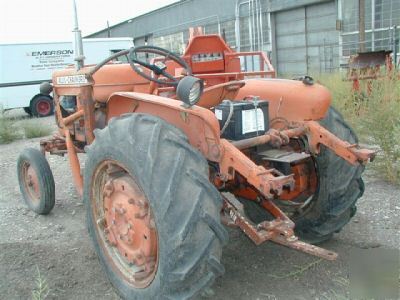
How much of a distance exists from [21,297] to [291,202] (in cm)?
201

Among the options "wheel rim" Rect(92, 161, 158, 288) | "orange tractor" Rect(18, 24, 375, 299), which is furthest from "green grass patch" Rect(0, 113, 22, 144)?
"wheel rim" Rect(92, 161, 158, 288)

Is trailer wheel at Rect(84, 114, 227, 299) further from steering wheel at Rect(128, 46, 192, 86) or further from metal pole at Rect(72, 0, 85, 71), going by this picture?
metal pole at Rect(72, 0, 85, 71)

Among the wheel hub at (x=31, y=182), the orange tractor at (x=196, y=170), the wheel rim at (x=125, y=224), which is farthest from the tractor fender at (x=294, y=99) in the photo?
the wheel hub at (x=31, y=182)

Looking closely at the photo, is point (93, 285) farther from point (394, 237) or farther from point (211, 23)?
point (211, 23)

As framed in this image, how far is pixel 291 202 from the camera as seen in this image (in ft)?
11.6

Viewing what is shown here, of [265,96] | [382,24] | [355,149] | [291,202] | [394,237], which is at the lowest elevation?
[394,237]

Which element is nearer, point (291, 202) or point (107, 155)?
point (107, 155)

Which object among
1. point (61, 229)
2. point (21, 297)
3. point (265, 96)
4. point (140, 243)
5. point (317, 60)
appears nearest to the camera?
point (140, 243)

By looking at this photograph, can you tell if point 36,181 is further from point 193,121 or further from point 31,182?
point 193,121

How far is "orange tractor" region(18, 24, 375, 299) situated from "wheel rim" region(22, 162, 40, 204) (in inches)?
39.8

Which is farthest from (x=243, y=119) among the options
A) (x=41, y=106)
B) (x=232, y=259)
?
(x=41, y=106)

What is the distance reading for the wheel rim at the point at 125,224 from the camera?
261 cm

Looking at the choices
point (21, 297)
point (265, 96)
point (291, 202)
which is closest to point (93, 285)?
point (21, 297)

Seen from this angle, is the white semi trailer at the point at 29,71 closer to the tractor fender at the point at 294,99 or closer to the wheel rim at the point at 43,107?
the wheel rim at the point at 43,107
